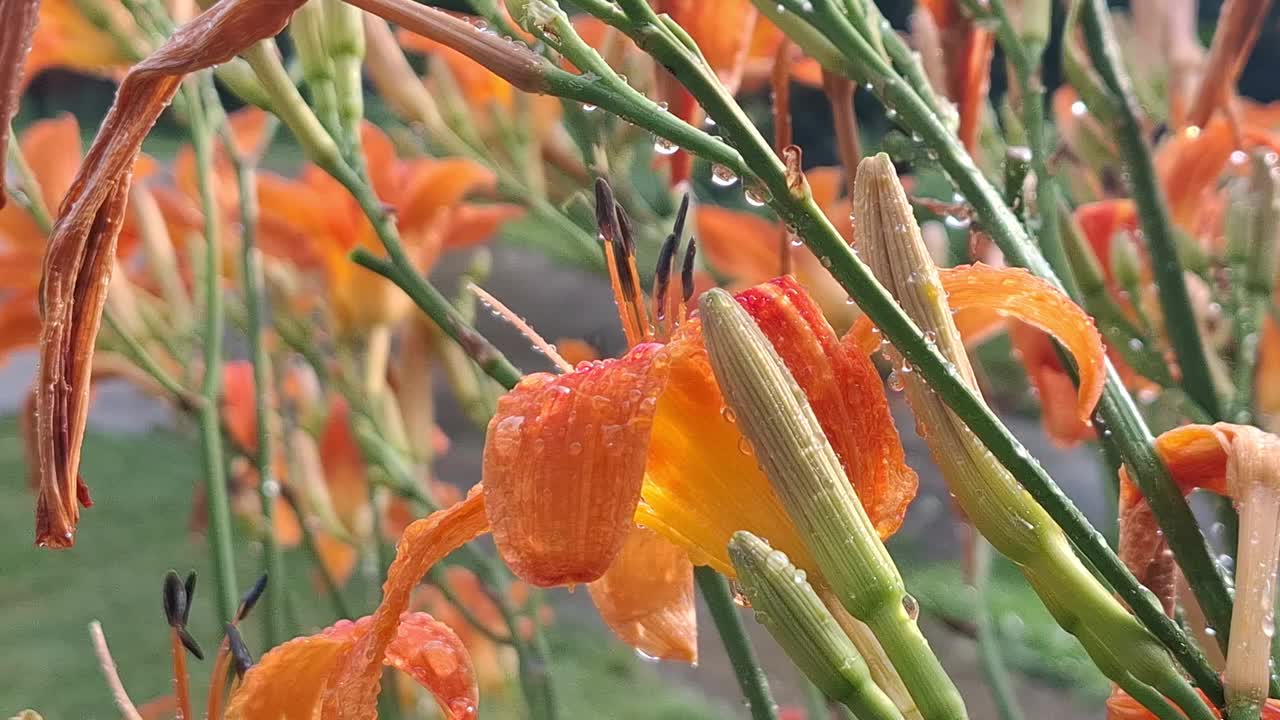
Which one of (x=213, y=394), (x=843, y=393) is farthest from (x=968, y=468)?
(x=213, y=394)

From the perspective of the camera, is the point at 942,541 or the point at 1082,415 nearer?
the point at 1082,415

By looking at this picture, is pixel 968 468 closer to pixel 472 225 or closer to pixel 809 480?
pixel 809 480

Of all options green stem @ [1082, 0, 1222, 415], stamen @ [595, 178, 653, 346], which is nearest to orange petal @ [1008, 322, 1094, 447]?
green stem @ [1082, 0, 1222, 415]

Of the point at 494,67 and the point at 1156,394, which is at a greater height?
the point at 494,67

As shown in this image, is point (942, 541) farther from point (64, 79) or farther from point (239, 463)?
point (64, 79)

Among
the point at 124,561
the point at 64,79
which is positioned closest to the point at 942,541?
the point at 124,561

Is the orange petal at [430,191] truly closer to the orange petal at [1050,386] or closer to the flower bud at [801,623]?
the orange petal at [1050,386]

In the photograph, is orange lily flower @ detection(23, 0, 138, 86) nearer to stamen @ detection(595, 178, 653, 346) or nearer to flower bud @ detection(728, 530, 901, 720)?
stamen @ detection(595, 178, 653, 346)
